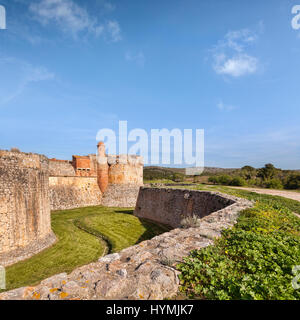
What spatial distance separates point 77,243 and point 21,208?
4.53m

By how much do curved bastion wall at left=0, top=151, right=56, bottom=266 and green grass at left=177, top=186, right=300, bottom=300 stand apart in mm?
9517

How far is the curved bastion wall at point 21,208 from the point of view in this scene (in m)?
8.94

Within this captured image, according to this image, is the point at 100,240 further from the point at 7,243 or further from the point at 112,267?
the point at 112,267

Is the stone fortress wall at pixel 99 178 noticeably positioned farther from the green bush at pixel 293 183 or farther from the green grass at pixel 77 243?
the green bush at pixel 293 183

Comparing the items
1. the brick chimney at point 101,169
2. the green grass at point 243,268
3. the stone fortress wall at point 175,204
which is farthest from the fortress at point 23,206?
the brick chimney at point 101,169

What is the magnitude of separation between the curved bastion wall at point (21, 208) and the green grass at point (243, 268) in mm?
9517

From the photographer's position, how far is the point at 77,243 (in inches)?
485

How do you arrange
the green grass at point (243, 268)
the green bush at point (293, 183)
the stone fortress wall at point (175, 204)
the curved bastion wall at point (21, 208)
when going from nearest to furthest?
the green grass at point (243, 268) < the curved bastion wall at point (21, 208) < the stone fortress wall at point (175, 204) < the green bush at point (293, 183)

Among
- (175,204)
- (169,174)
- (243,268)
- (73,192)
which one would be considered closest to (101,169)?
(73,192)

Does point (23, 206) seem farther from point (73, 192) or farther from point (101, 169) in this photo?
point (101, 169)

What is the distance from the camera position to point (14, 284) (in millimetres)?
7613

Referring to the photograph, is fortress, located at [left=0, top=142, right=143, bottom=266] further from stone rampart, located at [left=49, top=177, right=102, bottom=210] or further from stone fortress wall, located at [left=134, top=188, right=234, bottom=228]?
stone rampart, located at [left=49, top=177, right=102, bottom=210]
